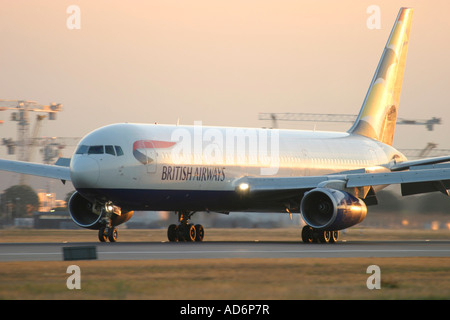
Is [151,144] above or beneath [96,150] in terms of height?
above

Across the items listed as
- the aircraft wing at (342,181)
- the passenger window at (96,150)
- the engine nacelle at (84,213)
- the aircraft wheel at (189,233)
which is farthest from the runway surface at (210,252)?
the aircraft wheel at (189,233)

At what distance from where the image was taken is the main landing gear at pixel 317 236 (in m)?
35.9

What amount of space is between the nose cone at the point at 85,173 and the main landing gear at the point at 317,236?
854 cm

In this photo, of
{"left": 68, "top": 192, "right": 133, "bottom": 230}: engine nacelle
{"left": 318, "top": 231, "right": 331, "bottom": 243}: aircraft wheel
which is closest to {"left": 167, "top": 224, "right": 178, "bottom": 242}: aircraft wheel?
Answer: {"left": 68, "top": 192, "right": 133, "bottom": 230}: engine nacelle

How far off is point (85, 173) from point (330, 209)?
916 cm

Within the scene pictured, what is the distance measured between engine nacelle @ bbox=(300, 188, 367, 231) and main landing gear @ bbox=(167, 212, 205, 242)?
16.6 ft

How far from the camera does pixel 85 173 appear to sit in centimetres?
3309

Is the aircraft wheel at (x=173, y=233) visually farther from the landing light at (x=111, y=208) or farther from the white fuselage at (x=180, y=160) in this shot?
the landing light at (x=111, y=208)

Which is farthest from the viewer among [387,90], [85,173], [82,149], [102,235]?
[387,90]

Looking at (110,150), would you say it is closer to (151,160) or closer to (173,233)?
(151,160)

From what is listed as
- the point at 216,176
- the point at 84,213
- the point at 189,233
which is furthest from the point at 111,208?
the point at 216,176

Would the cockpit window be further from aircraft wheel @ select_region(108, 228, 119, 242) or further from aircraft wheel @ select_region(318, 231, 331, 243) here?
aircraft wheel @ select_region(318, 231, 331, 243)

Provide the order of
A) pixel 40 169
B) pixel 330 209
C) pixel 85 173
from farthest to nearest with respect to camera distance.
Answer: pixel 40 169 < pixel 330 209 < pixel 85 173
